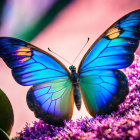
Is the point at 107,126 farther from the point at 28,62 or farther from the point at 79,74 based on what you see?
the point at 28,62

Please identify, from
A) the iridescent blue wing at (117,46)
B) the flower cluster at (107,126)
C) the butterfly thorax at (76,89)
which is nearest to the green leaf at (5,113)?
the flower cluster at (107,126)

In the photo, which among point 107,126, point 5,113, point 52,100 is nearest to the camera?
point 107,126

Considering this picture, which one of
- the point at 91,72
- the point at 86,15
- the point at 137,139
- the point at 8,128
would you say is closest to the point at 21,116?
the point at 8,128

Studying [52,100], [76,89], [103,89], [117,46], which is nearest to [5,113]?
[52,100]

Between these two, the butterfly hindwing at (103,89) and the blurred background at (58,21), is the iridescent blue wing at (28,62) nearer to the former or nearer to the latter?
the butterfly hindwing at (103,89)

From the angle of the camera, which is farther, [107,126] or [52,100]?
[52,100]

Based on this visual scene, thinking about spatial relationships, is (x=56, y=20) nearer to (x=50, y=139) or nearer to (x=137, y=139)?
(x=50, y=139)
